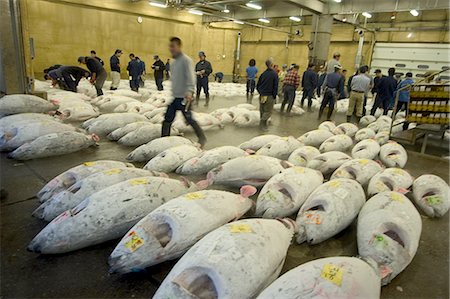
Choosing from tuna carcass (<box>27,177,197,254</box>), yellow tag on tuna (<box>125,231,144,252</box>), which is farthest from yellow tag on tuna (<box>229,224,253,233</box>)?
tuna carcass (<box>27,177,197,254</box>)

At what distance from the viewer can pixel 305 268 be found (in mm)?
1704

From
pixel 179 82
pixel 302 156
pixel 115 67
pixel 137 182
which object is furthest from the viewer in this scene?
pixel 115 67

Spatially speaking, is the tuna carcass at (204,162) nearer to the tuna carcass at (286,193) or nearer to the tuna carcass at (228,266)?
the tuna carcass at (286,193)

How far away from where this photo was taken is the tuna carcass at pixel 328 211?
255 centimetres

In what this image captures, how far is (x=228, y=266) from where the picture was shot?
5.41 feet

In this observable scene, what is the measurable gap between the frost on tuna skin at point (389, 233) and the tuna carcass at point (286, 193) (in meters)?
0.58

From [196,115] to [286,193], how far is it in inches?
172

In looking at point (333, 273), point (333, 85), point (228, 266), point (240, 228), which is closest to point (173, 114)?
point (240, 228)

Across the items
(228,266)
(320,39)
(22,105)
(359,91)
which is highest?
(320,39)

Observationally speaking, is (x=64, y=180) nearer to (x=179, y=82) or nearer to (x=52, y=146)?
(x=52, y=146)

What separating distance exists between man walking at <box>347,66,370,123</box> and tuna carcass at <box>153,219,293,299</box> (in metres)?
8.88

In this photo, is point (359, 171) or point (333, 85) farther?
point (333, 85)

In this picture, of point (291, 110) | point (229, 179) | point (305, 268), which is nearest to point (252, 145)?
point (229, 179)

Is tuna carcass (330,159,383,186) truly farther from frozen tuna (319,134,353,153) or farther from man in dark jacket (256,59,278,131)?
man in dark jacket (256,59,278,131)
